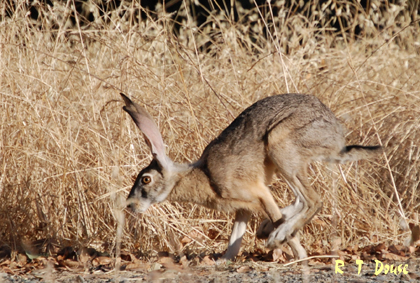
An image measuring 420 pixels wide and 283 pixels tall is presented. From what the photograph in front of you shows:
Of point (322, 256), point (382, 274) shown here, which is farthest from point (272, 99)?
point (382, 274)

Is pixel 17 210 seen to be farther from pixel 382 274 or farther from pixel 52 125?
pixel 382 274

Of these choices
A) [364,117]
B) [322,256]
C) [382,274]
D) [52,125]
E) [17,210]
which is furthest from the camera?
[364,117]

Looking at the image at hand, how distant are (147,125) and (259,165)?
83 cm

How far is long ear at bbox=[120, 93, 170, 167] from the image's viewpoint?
4176mm

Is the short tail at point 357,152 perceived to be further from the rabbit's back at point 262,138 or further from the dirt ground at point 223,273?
the dirt ground at point 223,273

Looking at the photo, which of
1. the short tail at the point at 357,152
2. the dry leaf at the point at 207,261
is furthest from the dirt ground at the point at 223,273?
the short tail at the point at 357,152

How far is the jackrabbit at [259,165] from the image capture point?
425cm

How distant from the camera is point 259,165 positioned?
4363 mm

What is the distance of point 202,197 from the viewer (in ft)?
14.5

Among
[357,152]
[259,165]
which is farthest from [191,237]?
[357,152]

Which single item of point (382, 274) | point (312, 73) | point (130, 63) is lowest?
point (382, 274)

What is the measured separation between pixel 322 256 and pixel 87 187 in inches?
76.5

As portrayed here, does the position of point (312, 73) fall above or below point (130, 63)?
below
